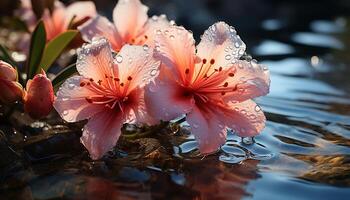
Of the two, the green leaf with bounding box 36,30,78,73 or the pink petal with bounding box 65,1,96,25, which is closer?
the green leaf with bounding box 36,30,78,73

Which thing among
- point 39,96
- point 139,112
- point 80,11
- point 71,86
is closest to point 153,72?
point 139,112

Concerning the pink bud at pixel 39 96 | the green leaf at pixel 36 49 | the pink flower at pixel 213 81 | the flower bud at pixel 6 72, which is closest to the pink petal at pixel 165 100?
the pink flower at pixel 213 81

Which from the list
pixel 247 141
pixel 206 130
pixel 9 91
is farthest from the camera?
pixel 247 141

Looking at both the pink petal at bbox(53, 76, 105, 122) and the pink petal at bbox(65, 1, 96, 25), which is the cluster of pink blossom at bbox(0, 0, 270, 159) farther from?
the pink petal at bbox(65, 1, 96, 25)

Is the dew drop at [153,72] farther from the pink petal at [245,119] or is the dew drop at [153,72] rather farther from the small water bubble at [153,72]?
the pink petal at [245,119]

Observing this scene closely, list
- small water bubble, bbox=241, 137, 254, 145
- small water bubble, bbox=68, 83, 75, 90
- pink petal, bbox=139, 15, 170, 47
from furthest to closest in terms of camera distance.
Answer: pink petal, bbox=139, 15, 170, 47, small water bubble, bbox=241, 137, 254, 145, small water bubble, bbox=68, 83, 75, 90

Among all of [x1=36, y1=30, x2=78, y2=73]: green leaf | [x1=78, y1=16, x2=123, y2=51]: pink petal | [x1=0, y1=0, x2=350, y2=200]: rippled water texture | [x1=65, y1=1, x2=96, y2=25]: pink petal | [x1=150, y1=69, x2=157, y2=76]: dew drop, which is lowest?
[x1=0, y1=0, x2=350, y2=200]: rippled water texture

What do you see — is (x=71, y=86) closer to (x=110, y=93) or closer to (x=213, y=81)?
(x=110, y=93)

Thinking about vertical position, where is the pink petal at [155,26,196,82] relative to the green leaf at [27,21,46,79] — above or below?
above

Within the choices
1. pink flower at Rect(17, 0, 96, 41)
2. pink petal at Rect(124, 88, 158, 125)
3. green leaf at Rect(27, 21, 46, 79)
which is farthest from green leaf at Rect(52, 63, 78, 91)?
pink flower at Rect(17, 0, 96, 41)

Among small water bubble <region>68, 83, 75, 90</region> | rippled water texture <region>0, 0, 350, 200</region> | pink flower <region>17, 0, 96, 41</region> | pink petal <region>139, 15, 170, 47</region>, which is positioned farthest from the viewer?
pink flower <region>17, 0, 96, 41</region>
